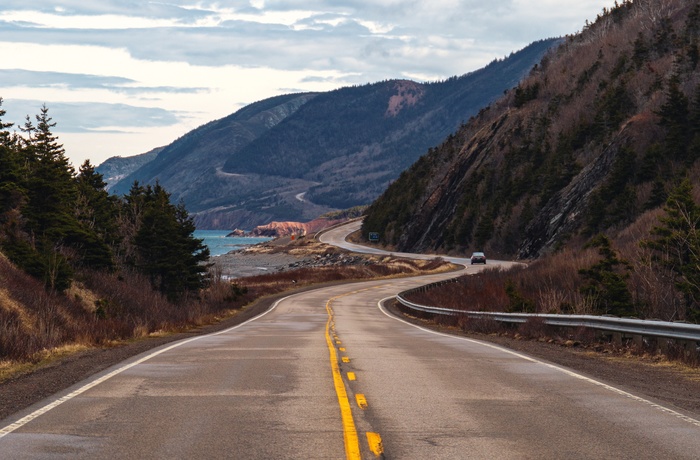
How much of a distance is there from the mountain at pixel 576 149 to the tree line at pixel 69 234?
86.1 feet

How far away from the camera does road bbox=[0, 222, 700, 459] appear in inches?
300

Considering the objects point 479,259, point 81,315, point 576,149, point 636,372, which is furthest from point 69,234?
point 576,149

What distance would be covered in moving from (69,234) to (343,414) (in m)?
25.8

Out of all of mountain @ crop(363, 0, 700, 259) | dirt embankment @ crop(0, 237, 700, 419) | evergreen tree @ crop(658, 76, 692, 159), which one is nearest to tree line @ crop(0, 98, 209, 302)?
dirt embankment @ crop(0, 237, 700, 419)

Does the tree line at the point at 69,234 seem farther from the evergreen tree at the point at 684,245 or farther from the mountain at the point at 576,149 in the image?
the mountain at the point at 576,149

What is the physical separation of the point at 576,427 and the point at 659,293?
13.6 metres

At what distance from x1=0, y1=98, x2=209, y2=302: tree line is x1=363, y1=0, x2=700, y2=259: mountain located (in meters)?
26.2

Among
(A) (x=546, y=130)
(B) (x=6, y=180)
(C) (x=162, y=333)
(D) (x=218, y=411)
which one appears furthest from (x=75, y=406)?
(A) (x=546, y=130)

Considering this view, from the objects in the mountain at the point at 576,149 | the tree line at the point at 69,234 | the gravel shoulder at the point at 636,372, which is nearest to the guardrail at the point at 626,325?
the gravel shoulder at the point at 636,372

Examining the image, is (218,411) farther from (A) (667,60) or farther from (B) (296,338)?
(A) (667,60)

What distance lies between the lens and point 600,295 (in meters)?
22.6

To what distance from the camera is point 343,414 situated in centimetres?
937

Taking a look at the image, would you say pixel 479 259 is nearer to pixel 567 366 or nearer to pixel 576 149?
pixel 576 149

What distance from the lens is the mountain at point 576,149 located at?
63.9 meters
